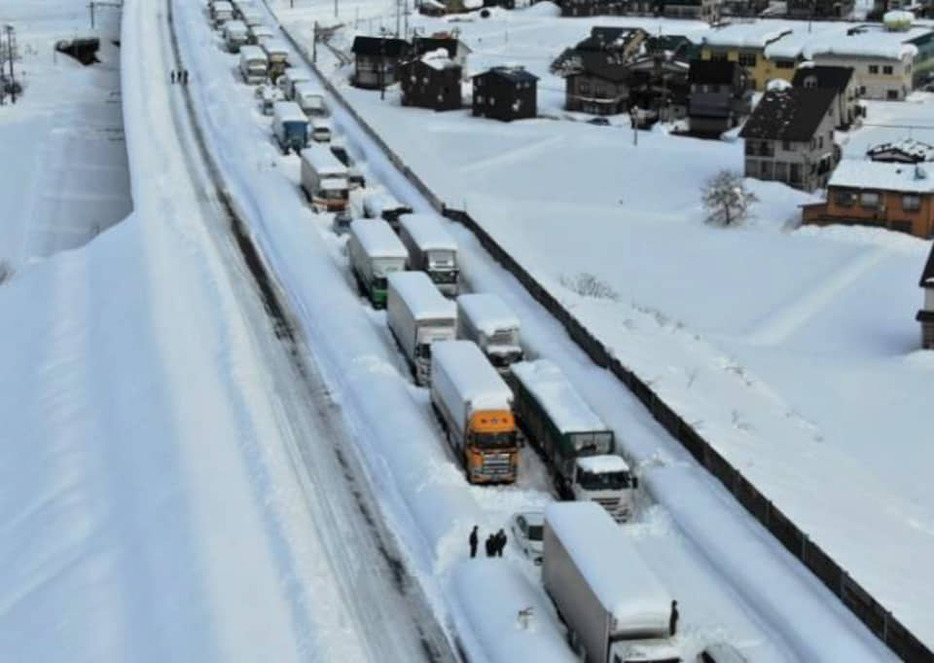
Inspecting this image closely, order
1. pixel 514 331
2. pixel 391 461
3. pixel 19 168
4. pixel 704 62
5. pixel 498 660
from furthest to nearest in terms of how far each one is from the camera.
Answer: pixel 704 62 < pixel 19 168 < pixel 514 331 < pixel 391 461 < pixel 498 660

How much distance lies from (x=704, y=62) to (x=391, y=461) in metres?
48.9

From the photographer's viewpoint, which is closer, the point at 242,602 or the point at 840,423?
the point at 242,602

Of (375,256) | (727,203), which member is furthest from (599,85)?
(375,256)

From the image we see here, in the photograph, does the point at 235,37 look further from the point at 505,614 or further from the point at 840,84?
the point at 505,614

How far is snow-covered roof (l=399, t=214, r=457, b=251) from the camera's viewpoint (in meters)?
39.9

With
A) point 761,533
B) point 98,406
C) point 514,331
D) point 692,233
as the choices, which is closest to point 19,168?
point 692,233

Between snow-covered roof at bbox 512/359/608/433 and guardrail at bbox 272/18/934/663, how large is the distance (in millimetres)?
1801

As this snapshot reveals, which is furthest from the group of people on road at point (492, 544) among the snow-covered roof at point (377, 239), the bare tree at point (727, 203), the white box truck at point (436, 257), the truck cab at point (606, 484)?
the bare tree at point (727, 203)

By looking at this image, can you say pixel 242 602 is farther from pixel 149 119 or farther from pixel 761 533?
pixel 149 119

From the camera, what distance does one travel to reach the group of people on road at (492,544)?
81.7 ft

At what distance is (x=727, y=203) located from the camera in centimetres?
5512

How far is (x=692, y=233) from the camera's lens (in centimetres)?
5453

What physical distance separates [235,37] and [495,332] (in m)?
57.5

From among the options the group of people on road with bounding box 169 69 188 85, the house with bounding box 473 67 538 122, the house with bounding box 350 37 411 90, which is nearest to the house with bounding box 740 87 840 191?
the house with bounding box 473 67 538 122
